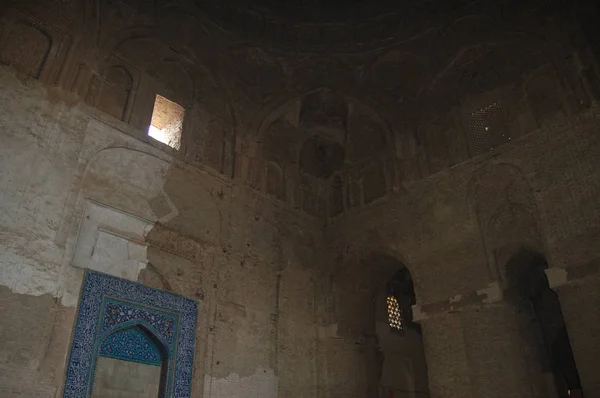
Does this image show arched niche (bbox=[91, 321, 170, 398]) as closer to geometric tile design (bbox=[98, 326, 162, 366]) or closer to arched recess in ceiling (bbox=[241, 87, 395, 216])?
geometric tile design (bbox=[98, 326, 162, 366])

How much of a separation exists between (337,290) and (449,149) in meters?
3.44

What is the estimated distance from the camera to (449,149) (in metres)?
9.27

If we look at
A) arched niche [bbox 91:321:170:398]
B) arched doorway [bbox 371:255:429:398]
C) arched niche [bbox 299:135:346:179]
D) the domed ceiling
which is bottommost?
arched niche [bbox 91:321:170:398]

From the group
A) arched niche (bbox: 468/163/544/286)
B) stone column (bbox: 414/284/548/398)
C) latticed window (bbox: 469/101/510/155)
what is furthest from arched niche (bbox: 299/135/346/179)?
stone column (bbox: 414/284/548/398)

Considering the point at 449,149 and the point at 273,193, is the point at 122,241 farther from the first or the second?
the point at 449,149

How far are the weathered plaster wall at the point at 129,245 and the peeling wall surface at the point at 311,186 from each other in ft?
0.10

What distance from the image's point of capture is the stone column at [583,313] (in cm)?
635

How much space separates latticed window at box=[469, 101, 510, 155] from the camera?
28.6ft

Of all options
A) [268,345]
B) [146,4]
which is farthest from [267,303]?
[146,4]

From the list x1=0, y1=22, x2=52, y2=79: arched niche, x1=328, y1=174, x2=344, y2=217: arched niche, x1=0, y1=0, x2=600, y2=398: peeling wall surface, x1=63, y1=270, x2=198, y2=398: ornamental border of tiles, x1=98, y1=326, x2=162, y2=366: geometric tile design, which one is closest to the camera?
x1=63, y1=270, x2=198, y2=398: ornamental border of tiles

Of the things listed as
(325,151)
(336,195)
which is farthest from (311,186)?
(325,151)

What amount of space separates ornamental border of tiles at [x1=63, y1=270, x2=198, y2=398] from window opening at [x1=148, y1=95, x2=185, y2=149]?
2899 mm

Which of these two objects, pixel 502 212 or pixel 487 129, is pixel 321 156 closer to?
pixel 487 129

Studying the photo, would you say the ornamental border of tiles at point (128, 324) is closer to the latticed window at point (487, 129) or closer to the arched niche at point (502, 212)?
the arched niche at point (502, 212)
